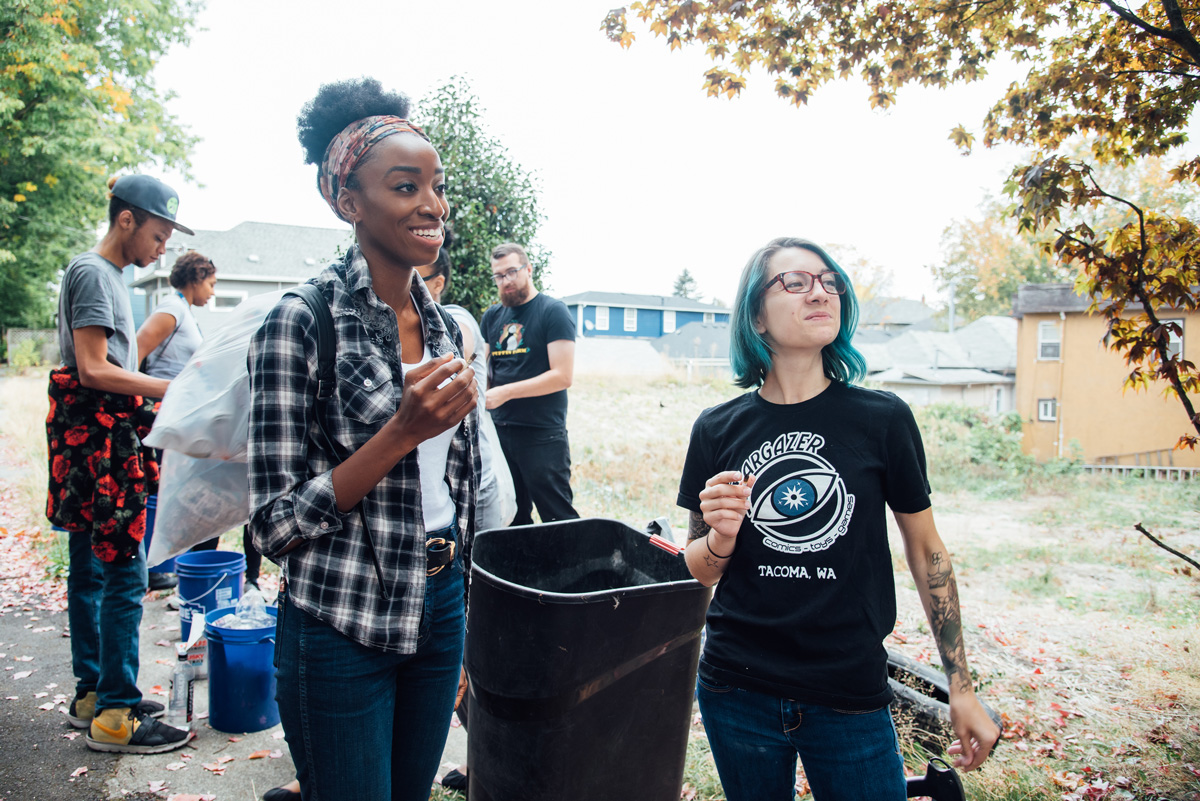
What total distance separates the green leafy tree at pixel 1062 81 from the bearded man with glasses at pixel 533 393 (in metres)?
1.65

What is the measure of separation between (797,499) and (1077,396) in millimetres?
20442

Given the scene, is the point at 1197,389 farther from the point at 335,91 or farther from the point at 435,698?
the point at 335,91

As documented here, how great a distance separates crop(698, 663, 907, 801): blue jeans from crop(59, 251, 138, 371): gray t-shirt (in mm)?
2762

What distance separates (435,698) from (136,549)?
6.62ft

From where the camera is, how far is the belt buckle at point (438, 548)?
1554 millimetres

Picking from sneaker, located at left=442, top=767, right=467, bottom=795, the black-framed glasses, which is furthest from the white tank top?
sneaker, located at left=442, top=767, right=467, bottom=795

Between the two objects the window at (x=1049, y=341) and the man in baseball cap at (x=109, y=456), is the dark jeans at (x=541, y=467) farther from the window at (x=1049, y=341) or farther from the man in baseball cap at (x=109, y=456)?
the window at (x=1049, y=341)

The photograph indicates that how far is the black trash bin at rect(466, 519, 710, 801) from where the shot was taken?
1673mm

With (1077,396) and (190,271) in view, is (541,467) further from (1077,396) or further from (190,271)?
(1077,396)

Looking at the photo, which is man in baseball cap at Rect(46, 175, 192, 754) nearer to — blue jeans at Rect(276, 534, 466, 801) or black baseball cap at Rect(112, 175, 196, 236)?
black baseball cap at Rect(112, 175, 196, 236)

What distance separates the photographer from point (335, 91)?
165 centimetres

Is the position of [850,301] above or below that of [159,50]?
below

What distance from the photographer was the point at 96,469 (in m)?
2.84

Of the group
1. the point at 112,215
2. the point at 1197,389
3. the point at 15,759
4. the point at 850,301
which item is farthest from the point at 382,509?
the point at 1197,389
